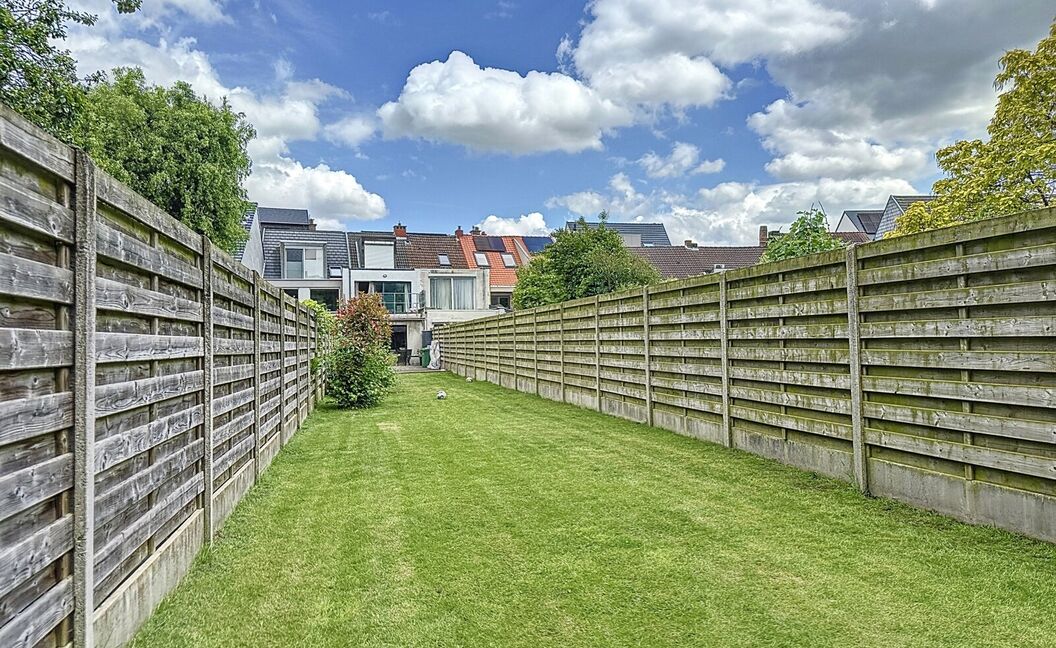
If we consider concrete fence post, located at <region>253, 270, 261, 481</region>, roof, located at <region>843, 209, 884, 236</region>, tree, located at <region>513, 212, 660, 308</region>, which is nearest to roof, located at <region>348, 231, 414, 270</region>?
tree, located at <region>513, 212, 660, 308</region>

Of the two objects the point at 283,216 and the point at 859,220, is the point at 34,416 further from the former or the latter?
the point at 283,216

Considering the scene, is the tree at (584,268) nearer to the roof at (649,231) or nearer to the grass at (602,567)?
the grass at (602,567)

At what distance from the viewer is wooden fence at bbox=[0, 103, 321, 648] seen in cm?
183

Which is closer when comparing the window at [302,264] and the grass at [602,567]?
the grass at [602,567]

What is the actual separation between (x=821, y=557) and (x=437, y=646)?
216 cm

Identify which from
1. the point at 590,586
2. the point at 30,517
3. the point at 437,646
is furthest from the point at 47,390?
the point at 590,586

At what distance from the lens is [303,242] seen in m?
39.4

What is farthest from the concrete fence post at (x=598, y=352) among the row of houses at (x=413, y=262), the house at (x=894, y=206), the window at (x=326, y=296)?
the window at (x=326, y=296)

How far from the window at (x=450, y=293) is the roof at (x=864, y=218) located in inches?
995

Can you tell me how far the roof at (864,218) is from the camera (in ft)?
141

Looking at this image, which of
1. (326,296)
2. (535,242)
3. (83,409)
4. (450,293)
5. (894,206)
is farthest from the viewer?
(535,242)

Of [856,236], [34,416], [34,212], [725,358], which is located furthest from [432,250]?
[34,416]

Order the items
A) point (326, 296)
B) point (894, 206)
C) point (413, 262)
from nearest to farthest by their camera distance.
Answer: point (894, 206) → point (326, 296) → point (413, 262)

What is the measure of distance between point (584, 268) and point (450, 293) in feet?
50.0
